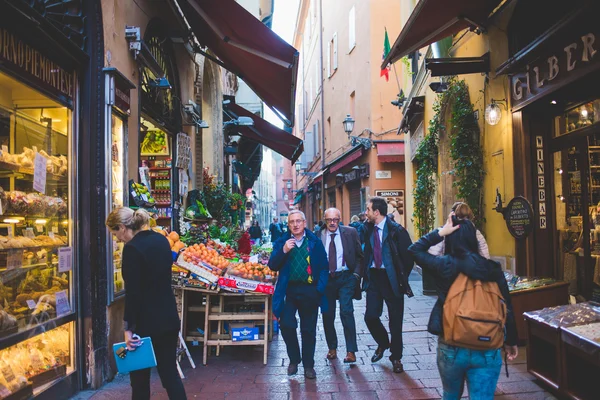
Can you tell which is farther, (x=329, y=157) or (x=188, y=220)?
(x=329, y=157)

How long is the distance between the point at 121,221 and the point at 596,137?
197 inches

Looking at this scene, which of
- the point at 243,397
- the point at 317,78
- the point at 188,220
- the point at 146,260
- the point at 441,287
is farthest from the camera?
the point at 317,78

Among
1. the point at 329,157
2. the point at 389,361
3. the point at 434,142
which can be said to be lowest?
the point at 389,361

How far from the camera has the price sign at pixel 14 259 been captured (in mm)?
4027

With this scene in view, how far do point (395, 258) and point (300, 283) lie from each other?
1.10m

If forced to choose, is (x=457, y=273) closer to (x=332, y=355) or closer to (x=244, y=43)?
(x=332, y=355)

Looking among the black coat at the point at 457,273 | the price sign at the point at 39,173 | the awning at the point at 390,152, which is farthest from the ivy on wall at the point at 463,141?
the awning at the point at 390,152

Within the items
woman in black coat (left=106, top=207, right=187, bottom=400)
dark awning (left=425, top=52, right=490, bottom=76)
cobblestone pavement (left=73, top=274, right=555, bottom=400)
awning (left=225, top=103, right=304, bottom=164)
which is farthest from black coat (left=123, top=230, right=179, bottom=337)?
awning (left=225, top=103, right=304, bottom=164)

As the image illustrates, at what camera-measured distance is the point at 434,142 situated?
1016cm

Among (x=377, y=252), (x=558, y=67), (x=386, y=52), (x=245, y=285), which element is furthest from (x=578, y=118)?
(x=386, y=52)

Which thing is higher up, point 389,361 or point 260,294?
point 260,294

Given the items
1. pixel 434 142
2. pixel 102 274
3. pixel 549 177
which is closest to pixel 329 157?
pixel 434 142

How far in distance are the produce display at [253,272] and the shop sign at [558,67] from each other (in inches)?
147

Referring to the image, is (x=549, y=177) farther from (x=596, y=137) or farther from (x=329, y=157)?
(x=329, y=157)
